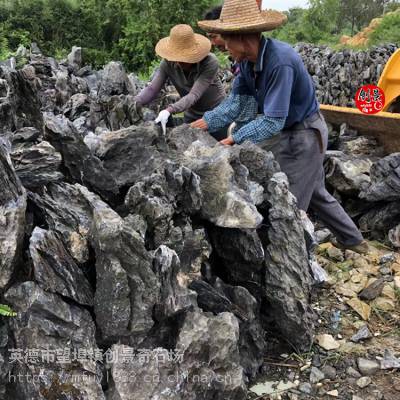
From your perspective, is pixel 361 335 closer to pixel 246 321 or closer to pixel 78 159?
pixel 246 321

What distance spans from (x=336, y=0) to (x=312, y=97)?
31350 mm

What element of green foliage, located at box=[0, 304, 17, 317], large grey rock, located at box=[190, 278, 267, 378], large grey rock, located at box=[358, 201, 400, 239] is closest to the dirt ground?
large grey rock, located at box=[190, 278, 267, 378]

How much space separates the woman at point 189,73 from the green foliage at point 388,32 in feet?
53.2

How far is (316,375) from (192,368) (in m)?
0.98

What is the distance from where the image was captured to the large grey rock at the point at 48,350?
2.32 metres

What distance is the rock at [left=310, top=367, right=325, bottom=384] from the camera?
3.10m

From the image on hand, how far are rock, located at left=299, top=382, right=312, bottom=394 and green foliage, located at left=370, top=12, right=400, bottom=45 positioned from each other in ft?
63.4

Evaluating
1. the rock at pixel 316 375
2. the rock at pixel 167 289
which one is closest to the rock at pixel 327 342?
the rock at pixel 316 375

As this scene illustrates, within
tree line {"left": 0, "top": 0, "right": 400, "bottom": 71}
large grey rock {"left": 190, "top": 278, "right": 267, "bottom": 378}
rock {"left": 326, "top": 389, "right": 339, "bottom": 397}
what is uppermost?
large grey rock {"left": 190, "top": 278, "right": 267, "bottom": 378}

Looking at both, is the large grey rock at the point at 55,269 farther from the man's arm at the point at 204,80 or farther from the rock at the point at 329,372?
the man's arm at the point at 204,80

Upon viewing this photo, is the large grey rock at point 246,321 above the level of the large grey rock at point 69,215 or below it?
below

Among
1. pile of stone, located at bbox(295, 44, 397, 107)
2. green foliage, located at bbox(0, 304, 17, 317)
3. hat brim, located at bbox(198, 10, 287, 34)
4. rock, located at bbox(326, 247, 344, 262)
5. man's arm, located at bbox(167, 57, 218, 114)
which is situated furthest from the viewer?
pile of stone, located at bbox(295, 44, 397, 107)

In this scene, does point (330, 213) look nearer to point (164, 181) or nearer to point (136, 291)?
point (164, 181)

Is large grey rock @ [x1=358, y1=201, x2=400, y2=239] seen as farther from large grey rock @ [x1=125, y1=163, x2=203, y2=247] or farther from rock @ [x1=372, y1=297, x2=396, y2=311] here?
large grey rock @ [x1=125, y1=163, x2=203, y2=247]
